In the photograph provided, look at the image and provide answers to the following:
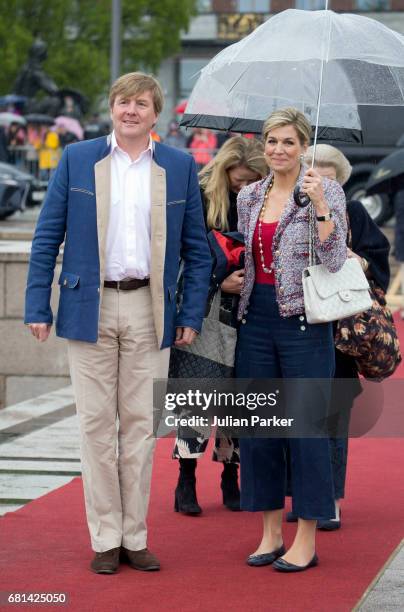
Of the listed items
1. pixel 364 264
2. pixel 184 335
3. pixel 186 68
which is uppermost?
pixel 186 68

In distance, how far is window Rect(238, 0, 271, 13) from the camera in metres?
69.9

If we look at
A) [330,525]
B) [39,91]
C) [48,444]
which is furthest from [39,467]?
[39,91]

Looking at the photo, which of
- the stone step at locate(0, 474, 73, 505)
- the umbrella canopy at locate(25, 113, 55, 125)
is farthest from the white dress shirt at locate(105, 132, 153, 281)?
the umbrella canopy at locate(25, 113, 55, 125)

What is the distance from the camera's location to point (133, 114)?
5.74m

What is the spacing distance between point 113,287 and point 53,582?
1156 mm

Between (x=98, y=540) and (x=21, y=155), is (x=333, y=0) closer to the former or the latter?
(x=21, y=155)

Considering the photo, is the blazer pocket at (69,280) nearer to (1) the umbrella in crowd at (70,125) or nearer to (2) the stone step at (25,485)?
(2) the stone step at (25,485)

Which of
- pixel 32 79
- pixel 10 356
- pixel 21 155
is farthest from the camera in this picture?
pixel 32 79

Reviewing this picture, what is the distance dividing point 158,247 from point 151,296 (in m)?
0.20

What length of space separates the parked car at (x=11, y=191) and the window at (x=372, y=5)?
47.0 m

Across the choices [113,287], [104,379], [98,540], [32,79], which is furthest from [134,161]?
[32,79]

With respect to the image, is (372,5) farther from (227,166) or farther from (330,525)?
(330,525)

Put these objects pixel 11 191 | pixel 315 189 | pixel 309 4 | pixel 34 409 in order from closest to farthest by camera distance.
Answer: pixel 315 189 → pixel 34 409 → pixel 11 191 → pixel 309 4

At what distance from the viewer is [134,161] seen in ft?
19.2
